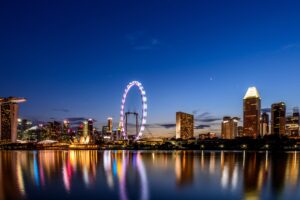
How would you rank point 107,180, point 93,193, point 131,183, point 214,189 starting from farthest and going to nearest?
point 107,180, point 131,183, point 214,189, point 93,193

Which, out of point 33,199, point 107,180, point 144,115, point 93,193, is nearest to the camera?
point 33,199

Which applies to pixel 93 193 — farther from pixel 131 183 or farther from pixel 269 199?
pixel 269 199

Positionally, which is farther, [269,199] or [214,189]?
[214,189]

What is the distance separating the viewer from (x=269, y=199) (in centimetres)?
2725

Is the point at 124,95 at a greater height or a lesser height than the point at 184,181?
greater

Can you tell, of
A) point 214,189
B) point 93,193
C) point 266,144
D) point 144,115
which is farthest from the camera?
point 266,144

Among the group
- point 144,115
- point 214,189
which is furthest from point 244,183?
point 144,115

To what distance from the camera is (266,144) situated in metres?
197

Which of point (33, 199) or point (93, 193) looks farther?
point (93, 193)

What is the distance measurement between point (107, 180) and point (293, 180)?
20.3 metres

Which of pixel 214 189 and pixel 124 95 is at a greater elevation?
pixel 124 95

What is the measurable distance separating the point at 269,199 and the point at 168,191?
8.30 m

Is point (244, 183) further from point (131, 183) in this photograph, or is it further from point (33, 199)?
point (33, 199)

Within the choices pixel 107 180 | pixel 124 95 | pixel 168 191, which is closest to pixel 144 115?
pixel 124 95
